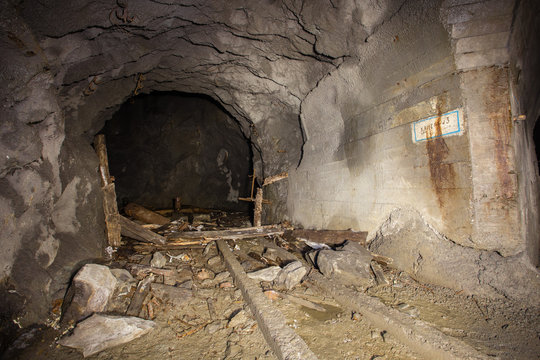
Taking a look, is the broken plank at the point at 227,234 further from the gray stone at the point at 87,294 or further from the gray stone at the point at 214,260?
the gray stone at the point at 87,294

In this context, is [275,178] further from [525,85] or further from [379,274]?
[525,85]

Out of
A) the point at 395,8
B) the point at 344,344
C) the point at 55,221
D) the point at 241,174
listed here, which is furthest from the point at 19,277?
the point at 241,174

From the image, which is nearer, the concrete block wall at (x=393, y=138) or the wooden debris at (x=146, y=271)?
the concrete block wall at (x=393, y=138)

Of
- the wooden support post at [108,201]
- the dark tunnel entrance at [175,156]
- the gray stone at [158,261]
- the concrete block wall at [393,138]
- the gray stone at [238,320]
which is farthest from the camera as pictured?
the dark tunnel entrance at [175,156]

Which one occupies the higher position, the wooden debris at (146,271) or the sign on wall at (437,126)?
the sign on wall at (437,126)

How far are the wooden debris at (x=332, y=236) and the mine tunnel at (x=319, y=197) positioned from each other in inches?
1.5

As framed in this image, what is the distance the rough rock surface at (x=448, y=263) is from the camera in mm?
2354

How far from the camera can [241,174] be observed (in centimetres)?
1149

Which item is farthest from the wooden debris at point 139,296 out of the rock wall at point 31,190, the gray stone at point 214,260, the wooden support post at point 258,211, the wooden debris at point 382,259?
the wooden support post at point 258,211

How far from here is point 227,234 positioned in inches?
198

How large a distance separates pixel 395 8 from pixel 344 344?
3874 mm

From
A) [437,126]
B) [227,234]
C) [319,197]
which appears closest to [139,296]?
[227,234]

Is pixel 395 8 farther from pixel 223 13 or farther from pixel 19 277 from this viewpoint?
pixel 19 277

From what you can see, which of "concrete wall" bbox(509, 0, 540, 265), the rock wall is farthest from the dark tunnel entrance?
"concrete wall" bbox(509, 0, 540, 265)
